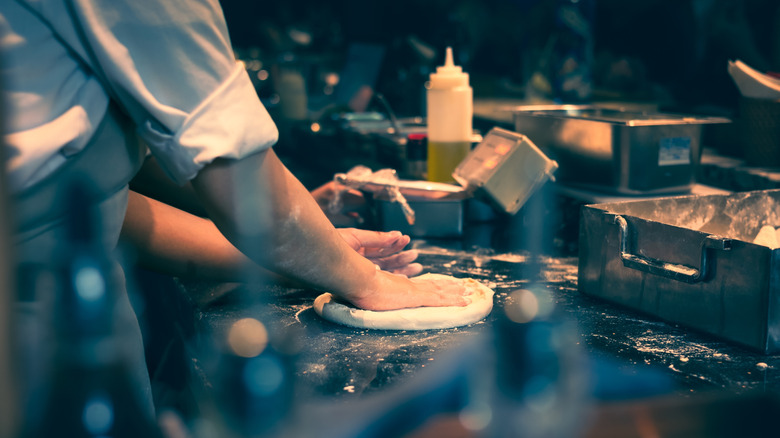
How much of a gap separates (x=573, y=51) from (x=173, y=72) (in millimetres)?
1822

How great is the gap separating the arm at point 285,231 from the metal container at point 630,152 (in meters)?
0.61

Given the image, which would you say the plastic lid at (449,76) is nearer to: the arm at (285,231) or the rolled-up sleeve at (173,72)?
the arm at (285,231)

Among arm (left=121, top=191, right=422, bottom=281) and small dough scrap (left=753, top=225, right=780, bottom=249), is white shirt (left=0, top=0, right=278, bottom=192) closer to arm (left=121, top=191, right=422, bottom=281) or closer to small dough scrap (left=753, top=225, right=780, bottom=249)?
arm (left=121, top=191, right=422, bottom=281)

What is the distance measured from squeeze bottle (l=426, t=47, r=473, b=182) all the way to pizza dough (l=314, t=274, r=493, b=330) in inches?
27.6

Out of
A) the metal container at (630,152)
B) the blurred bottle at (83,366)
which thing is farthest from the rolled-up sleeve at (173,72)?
the metal container at (630,152)

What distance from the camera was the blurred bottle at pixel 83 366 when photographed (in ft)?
1.44

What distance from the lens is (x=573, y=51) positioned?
2301 millimetres

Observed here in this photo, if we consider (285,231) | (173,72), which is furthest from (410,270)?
(173,72)

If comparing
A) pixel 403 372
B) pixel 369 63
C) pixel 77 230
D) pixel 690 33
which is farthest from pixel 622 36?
pixel 77 230

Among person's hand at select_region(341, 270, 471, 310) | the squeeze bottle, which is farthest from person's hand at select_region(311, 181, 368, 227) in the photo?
person's hand at select_region(341, 270, 471, 310)

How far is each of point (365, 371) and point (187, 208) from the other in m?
0.71

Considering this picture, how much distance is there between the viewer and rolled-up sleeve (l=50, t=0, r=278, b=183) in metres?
0.73

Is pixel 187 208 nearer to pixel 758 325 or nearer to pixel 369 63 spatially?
pixel 758 325

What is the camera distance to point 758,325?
2.96ft
